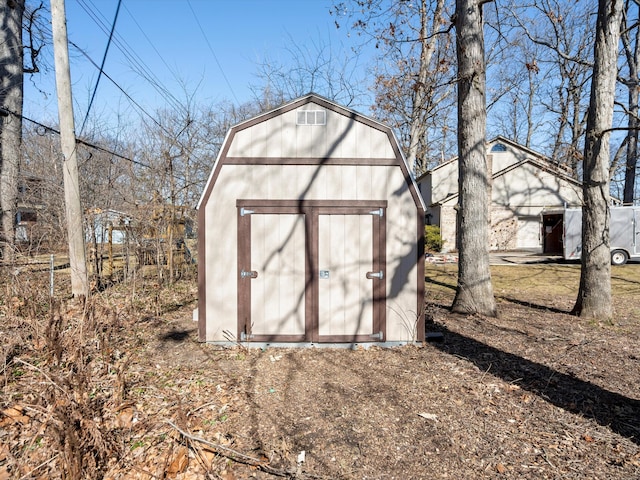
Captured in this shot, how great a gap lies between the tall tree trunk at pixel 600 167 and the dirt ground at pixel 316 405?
931mm

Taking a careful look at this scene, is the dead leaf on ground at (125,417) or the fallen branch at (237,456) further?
the dead leaf on ground at (125,417)

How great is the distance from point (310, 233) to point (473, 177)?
11.5 feet

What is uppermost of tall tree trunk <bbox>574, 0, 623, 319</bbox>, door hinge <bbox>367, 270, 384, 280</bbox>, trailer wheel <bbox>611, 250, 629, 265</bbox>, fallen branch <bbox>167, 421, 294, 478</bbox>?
tall tree trunk <bbox>574, 0, 623, 319</bbox>

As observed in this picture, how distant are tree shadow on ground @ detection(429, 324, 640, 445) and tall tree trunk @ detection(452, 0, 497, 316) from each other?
5.09 ft

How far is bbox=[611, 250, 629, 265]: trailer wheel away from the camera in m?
15.5

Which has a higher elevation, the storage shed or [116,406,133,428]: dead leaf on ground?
the storage shed

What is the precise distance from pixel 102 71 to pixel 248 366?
23.4 ft

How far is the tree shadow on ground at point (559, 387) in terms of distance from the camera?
347cm

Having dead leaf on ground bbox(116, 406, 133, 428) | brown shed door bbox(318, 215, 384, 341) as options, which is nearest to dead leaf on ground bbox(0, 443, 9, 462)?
dead leaf on ground bbox(116, 406, 133, 428)

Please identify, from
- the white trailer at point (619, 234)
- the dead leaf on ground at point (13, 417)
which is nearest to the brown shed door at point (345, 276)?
the dead leaf on ground at point (13, 417)

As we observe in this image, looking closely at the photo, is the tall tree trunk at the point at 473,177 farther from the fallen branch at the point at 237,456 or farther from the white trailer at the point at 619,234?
the white trailer at the point at 619,234

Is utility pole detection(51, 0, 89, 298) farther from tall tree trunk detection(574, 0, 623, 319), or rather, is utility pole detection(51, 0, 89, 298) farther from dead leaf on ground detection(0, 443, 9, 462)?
tall tree trunk detection(574, 0, 623, 319)

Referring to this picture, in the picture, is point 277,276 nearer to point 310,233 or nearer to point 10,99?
point 310,233

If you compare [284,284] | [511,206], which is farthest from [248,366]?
[511,206]
